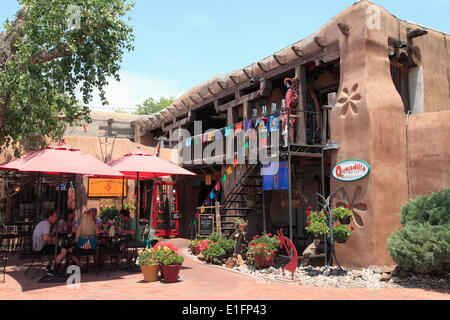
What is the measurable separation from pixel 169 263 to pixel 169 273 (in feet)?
0.65

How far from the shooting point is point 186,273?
9258mm

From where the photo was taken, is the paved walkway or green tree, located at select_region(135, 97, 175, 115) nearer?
the paved walkway

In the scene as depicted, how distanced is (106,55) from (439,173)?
9.14 m

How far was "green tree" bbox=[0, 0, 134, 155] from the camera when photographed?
991cm

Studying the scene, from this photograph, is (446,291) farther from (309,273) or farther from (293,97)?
(293,97)

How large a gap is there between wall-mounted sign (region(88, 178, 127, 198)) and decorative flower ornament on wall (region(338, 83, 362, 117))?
31.7ft

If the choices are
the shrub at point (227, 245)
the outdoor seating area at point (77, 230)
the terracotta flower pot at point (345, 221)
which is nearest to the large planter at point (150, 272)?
the outdoor seating area at point (77, 230)

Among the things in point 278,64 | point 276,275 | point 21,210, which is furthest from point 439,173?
point 21,210

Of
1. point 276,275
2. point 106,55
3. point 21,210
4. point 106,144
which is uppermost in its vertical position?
point 106,55

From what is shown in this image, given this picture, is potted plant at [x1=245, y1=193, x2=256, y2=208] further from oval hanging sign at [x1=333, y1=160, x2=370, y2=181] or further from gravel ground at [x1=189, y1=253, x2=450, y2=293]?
oval hanging sign at [x1=333, y1=160, x2=370, y2=181]

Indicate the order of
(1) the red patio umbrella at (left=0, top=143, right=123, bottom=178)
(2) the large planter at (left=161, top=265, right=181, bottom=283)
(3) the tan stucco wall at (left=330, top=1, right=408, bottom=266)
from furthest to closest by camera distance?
1. (3) the tan stucco wall at (left=330, top=1, right=408, bottom=266)
2. (2) the large planter at (left=161, top=265, right=181, bottom=283)
3. (1) the red patio umbrella at (left=0, top=143, right=123, bottom=178)

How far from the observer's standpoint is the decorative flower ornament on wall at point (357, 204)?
31.0 ft

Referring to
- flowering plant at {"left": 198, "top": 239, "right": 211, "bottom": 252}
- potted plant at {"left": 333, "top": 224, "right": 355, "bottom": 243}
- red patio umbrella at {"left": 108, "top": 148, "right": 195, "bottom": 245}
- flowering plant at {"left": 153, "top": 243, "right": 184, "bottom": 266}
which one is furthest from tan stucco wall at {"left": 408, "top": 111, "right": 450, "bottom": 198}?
flowering plant at {"left": 153, "top": 243, "right": 184, "bottom": 266}

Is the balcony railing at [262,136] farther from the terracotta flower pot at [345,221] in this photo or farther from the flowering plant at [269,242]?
the flowering plant at [269,242]
